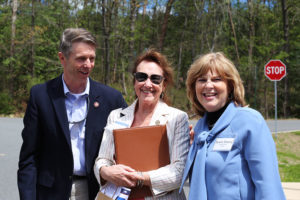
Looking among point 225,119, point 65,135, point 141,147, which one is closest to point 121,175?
point 141,147

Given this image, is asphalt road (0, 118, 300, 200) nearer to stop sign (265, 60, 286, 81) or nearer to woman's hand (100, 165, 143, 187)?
woman's hand (100, 165, 143, 187)

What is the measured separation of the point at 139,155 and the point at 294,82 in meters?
31.2

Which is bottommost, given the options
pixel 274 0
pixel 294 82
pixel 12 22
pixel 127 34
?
pixel 294 82

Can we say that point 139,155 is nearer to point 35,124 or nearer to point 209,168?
point 209,168

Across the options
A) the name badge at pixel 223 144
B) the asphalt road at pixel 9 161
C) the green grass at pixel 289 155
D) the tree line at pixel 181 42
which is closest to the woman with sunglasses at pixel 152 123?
the name badge at pixel 223 144

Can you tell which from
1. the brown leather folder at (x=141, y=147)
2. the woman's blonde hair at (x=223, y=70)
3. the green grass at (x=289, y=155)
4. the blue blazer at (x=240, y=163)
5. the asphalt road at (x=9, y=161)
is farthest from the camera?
the green grass at (x=289, y=155)

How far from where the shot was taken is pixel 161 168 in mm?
2438

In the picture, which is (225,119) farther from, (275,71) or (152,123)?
(275,71)

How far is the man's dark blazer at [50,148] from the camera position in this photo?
2648mm

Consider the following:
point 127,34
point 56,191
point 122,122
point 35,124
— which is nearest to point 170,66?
point 122,122

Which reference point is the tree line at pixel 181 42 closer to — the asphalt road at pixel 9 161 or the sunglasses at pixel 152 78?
the asphalt road at pixel 9 161

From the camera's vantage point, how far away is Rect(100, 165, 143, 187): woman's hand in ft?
7.75

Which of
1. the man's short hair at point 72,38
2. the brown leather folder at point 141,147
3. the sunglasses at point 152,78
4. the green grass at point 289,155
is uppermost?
the man's short hair at point 72,38

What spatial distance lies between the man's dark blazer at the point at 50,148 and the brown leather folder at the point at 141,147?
33cm
